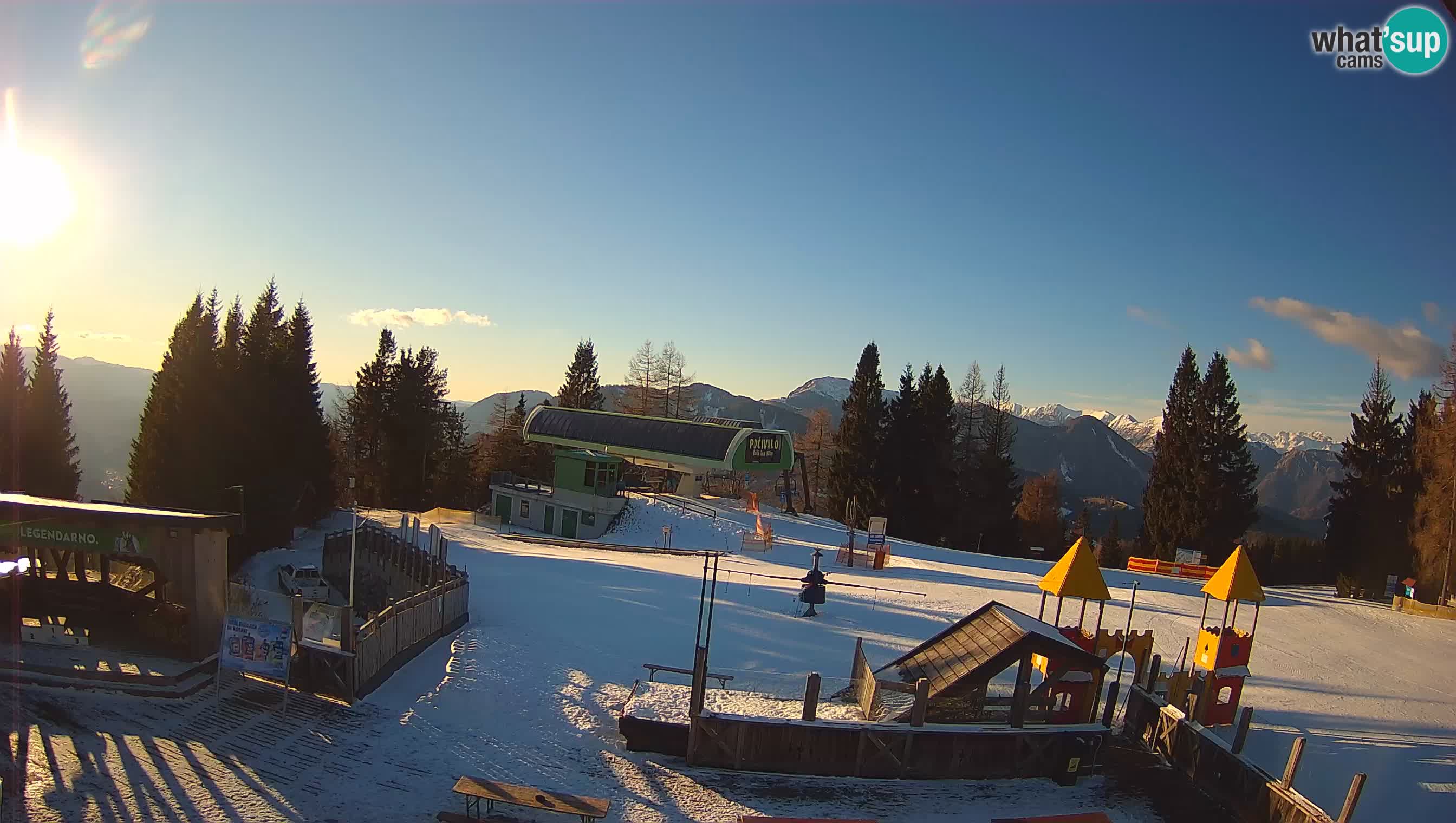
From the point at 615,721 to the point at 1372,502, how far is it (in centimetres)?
4838

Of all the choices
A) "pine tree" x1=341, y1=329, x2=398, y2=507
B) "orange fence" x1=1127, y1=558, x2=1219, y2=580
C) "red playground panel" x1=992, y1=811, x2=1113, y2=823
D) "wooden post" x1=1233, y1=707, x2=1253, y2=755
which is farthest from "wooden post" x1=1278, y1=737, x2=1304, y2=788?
"pine tree" x1=341, y1=329, x2=398, y2=507

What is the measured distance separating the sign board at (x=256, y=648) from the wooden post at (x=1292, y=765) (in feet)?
50.5

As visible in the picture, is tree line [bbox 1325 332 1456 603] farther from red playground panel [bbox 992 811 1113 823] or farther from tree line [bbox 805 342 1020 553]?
red playground panel [bbox 992 811 1113 823]

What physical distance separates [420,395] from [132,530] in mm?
41485

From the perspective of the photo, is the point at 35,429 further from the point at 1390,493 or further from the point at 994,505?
the point at 1390,493

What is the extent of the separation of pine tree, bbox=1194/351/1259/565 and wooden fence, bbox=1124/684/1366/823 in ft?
120

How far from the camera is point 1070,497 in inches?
5723

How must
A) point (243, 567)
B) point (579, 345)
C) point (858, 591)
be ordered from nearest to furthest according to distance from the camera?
point (858, 591) < point (243, 567) < point (579, 345)

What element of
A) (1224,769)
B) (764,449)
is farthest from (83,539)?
(764,449)

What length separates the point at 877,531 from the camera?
3219 centimetres

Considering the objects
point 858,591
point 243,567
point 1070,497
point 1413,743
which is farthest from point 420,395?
point 1070,497

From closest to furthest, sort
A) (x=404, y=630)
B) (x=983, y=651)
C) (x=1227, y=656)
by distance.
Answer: (x=983, y=651)
(x=1227, y=656)
(x=404, y=630)

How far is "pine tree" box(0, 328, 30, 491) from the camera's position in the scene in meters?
41.1

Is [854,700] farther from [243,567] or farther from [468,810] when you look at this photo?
[243,567]
